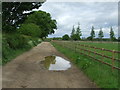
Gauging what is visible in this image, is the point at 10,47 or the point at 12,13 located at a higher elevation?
the point at 12,13

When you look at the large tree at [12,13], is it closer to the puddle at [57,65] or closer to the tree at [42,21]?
the puddle at [57,65]

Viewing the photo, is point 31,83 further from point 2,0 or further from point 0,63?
point 2,0

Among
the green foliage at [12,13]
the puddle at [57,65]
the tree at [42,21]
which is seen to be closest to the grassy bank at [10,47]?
the puddle at [57,65]

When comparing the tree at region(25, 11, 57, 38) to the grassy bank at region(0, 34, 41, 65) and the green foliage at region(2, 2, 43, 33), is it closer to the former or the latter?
the green foliage at region(2, 2, 43, 33)

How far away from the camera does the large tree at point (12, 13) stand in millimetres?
26003

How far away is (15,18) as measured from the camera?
91.7ft

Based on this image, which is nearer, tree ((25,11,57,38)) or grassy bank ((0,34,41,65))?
grassy bank ((0,34,41,65))

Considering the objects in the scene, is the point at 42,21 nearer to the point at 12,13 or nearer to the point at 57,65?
the point at 12,13

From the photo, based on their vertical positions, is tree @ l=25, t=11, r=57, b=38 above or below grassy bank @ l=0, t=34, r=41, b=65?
above

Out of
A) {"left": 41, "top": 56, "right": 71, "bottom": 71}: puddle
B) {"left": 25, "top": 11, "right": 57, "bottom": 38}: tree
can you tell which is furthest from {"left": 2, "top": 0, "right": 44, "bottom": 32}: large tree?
{"left": 25, "top": 11, "right": 57, "bottom": 38}: tree

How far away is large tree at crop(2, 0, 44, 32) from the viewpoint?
2600 cm

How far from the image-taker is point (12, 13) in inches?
1072

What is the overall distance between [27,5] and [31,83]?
20765 mm

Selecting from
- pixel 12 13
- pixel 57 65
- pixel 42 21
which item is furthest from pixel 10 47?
pixel 42 21
